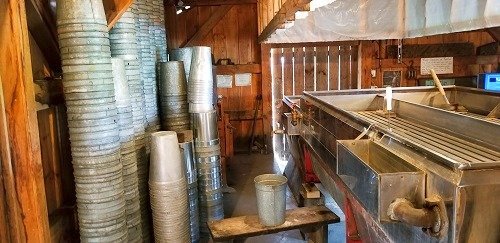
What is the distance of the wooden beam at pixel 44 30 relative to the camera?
6.84ft

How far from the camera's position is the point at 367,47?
20.8 feet

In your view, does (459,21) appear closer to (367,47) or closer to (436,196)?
(436,196)

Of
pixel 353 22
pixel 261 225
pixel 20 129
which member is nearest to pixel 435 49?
pixel 353 22

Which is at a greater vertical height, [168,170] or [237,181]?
[168,170]

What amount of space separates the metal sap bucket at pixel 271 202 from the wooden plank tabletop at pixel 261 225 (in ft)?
0.15

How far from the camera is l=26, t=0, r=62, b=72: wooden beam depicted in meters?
2.08

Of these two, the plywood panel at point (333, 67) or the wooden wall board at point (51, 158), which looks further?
the plywood panel at point (333, 67)

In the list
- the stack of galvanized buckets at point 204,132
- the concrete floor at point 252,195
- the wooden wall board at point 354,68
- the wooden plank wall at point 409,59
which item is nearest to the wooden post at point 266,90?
the concrete floor at point 252,195

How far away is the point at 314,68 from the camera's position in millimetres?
6641

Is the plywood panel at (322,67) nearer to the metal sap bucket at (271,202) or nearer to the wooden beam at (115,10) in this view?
the metal sap bucket at (271,202)

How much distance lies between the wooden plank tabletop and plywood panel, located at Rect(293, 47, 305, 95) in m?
4.05

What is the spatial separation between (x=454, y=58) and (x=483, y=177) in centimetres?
608

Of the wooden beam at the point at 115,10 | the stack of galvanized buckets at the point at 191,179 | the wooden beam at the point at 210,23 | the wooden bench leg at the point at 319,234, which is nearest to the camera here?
the wooden beam at the point at 115,10

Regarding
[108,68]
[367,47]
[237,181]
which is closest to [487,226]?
[108,68]
